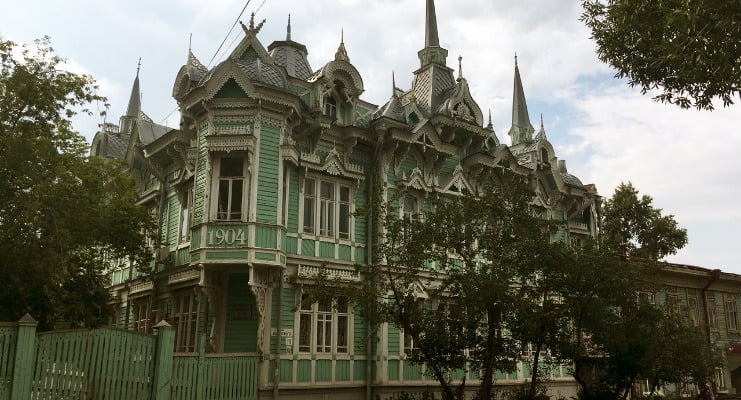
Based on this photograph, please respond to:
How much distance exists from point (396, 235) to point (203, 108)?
297 inches

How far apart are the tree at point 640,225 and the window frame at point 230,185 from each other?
2416 cm

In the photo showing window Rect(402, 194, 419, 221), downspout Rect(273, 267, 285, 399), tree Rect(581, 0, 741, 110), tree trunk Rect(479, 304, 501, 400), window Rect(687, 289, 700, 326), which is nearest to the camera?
tree Rect(581, 0, 741, 110)

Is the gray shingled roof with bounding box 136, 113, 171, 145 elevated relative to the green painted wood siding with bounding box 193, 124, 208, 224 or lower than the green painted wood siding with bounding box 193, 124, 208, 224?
elevated

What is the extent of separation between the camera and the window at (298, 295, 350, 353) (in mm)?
19453

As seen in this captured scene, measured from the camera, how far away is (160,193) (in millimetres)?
23047

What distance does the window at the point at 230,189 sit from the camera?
18.7 metres

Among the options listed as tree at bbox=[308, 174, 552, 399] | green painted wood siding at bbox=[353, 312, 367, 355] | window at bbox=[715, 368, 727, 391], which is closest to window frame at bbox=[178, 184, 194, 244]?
green painted wood siding at bbox=[353, 312, 367, 355]

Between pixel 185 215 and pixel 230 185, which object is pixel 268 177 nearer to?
pixel 230 185

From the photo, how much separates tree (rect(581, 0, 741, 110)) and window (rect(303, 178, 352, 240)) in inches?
409

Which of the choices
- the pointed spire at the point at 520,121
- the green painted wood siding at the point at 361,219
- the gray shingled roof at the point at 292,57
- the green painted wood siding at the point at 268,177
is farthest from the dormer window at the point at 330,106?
the pointed spire at the point at 520,121

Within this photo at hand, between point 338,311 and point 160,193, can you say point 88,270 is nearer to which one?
point 160,193

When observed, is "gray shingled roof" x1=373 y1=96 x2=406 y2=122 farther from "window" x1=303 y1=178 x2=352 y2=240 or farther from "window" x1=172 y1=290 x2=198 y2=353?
"window" x1=172 y1=290 x2=198 y2=353

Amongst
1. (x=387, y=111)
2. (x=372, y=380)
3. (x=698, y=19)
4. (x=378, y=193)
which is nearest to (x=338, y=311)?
(x=372, y=380)

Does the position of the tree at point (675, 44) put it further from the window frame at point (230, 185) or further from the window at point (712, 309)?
the window at point (712, 309)
